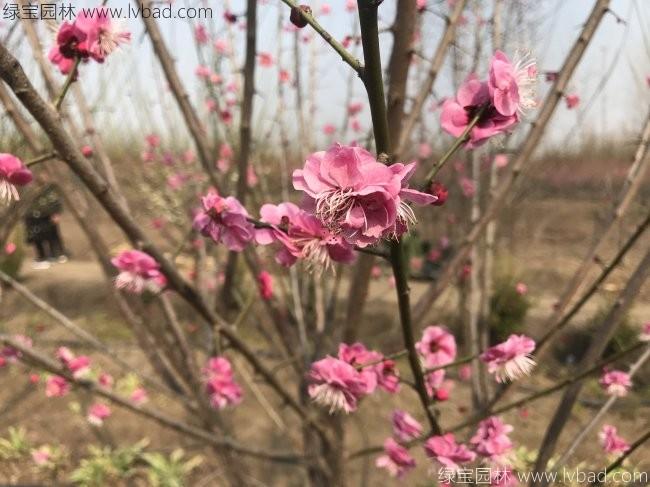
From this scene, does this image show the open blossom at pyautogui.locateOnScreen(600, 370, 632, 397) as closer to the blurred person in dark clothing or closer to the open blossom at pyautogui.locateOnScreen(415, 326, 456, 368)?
the open blossom at pyautogui.locateOnScreen(415, 326, 456, 368)

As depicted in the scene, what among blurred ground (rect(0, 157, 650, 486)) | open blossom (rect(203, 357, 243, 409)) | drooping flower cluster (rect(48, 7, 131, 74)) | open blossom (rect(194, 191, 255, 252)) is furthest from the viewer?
blurred ground (rect(0, 157, 650, 486))

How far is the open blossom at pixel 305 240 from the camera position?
1.91 feet

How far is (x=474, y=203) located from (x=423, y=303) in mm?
753

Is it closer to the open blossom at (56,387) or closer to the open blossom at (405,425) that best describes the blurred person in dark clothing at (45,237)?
the open blossom at (56,387)

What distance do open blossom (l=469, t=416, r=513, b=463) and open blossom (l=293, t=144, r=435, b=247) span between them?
2.25 ft

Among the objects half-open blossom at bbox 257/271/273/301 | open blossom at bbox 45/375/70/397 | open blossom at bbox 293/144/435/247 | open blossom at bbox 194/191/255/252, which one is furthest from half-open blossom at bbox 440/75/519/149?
open blossom at bbox 45/375/70/397

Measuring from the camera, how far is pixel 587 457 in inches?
67.8

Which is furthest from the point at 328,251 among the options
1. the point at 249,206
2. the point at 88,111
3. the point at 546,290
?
the point at 546,290

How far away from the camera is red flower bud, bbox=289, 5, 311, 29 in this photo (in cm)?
52

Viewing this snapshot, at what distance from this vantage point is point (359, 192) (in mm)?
462

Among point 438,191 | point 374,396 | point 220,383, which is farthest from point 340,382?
point 374,396

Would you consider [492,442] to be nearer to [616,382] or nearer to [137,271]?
[616,382]

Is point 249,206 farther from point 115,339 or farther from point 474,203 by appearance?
point 115,339

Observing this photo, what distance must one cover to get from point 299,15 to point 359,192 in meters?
0.21
